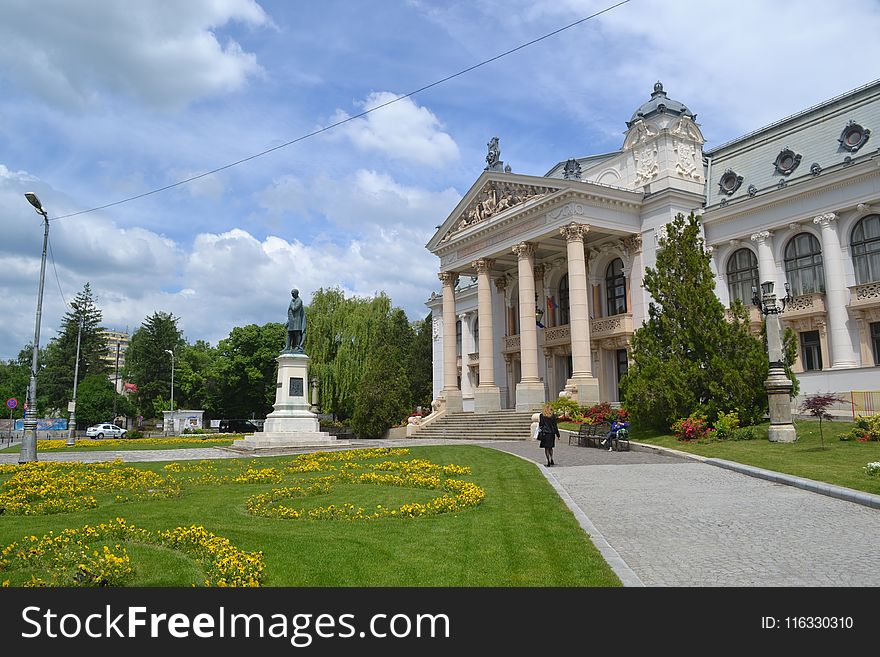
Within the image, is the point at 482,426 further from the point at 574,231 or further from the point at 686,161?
the point at 686,161

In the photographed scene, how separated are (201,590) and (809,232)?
37785mm

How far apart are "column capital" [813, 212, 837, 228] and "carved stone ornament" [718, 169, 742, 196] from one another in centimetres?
679

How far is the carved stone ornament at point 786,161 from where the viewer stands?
3659cm

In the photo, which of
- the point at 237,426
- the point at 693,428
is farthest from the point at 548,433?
the point at 237,426

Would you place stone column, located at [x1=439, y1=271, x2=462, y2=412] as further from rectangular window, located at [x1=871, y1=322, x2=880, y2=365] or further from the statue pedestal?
rectangular window, located at [x1=871, y1=322, x2=880, y2=365]

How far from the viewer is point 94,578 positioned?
19.5 feet

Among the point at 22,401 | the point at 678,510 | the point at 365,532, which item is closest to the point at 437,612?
the point at 365,532

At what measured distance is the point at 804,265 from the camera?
35125 millimetres

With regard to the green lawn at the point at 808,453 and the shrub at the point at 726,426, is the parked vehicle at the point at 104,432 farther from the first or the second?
the shrub at the point at 726,426

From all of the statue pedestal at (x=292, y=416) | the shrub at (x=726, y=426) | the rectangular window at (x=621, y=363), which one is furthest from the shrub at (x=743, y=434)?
the rectangular window at (x=621, y=363)

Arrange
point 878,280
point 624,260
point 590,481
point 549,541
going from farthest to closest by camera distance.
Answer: point 624,260 → point 878,280 → point 590,481 → point 549,541

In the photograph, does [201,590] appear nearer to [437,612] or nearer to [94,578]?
[94,578]

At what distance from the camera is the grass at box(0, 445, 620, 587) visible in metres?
6.45

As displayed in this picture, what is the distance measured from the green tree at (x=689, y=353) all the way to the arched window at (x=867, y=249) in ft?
37.0
